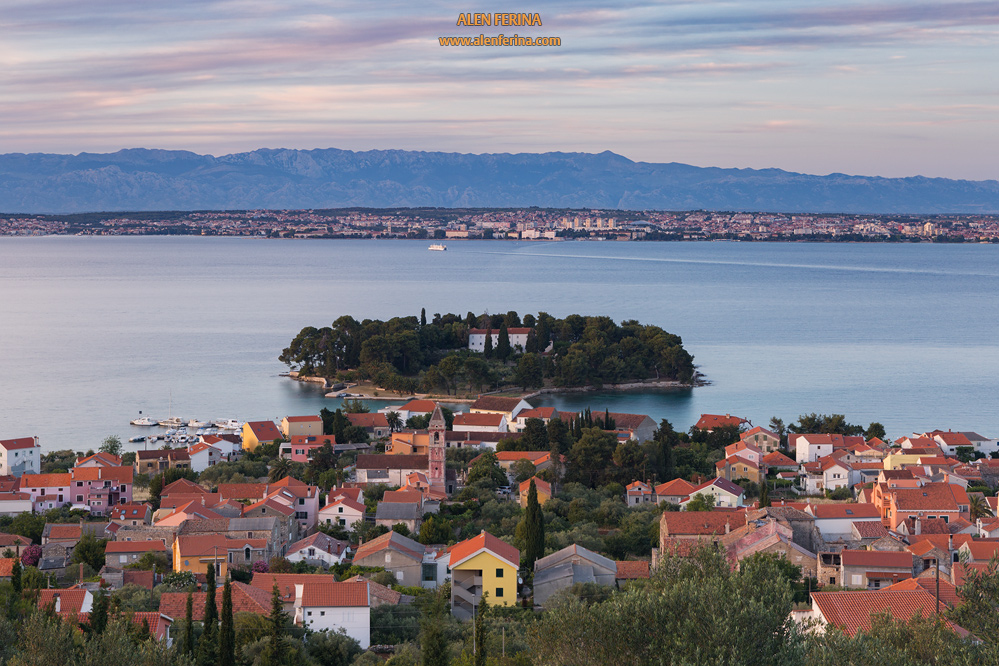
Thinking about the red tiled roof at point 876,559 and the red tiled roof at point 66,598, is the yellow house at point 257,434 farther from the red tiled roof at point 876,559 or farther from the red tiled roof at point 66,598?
the red tiled roof at point 876,559

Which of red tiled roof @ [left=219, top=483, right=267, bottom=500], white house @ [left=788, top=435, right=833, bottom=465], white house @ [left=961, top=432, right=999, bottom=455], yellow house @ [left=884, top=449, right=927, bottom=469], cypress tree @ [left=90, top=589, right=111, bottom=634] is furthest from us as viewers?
white house @ [left=961, top=432, right=999, bottom=455]

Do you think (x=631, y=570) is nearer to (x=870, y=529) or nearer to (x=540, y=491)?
(x=870, y=529)

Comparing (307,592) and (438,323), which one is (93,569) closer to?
(307,592)

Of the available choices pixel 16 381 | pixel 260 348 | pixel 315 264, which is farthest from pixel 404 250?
pixel 16 381

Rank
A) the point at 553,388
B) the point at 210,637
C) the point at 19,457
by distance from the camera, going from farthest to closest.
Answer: the point at 553,388, the point at 19,457, the point at 210,637

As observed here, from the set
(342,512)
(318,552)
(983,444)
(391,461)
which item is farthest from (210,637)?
(983,444)

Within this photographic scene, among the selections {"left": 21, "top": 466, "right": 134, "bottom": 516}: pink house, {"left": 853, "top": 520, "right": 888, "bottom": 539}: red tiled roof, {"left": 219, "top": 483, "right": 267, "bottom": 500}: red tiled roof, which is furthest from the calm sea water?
{"left": 853, "top": 520, "right": 888, "bottom": 539}: red tiled roof

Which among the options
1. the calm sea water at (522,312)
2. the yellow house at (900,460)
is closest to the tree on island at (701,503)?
the yellow house at (900,460)

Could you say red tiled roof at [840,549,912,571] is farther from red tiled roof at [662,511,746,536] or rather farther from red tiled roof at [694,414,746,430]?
red tiled roof at [694,414,746,430]
